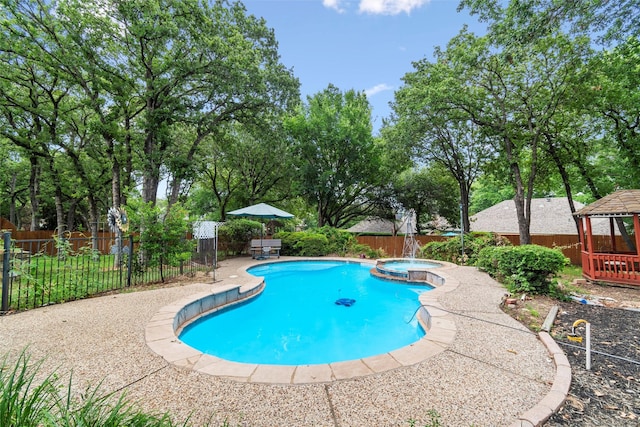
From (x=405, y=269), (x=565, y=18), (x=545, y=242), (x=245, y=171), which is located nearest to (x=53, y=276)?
(x=405, y=269)

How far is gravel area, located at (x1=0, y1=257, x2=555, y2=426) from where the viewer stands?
81.5 inches

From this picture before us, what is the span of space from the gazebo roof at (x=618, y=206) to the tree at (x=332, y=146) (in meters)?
11.6

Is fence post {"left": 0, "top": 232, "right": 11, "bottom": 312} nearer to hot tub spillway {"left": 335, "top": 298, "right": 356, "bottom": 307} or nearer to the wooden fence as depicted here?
hot tub spillway {"left": 335, "top": 298, "right": 356, "bottom": 307}

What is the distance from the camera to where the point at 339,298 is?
24.5 ft

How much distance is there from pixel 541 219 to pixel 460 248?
11.5 meters

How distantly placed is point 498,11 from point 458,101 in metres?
6.22

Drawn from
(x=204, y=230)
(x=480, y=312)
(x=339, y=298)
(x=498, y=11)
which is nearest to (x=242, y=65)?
(x=204, y=230)

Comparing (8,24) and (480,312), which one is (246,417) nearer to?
(480,312)

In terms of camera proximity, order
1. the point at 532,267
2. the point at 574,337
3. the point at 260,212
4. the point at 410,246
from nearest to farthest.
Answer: the point at 574,337, the point at 532,267, the point at 260,212, the point at 410,246

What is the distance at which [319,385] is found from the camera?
8.15ft

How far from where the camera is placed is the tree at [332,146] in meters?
17.3

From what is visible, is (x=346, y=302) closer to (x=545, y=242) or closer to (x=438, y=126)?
(x=438, y=126)

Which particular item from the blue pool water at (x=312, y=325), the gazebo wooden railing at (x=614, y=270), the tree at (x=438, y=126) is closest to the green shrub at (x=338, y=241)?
the blue pool water at (x=312, y=325)

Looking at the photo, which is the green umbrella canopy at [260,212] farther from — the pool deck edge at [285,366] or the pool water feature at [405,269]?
the pool deck edge at [285,366]
